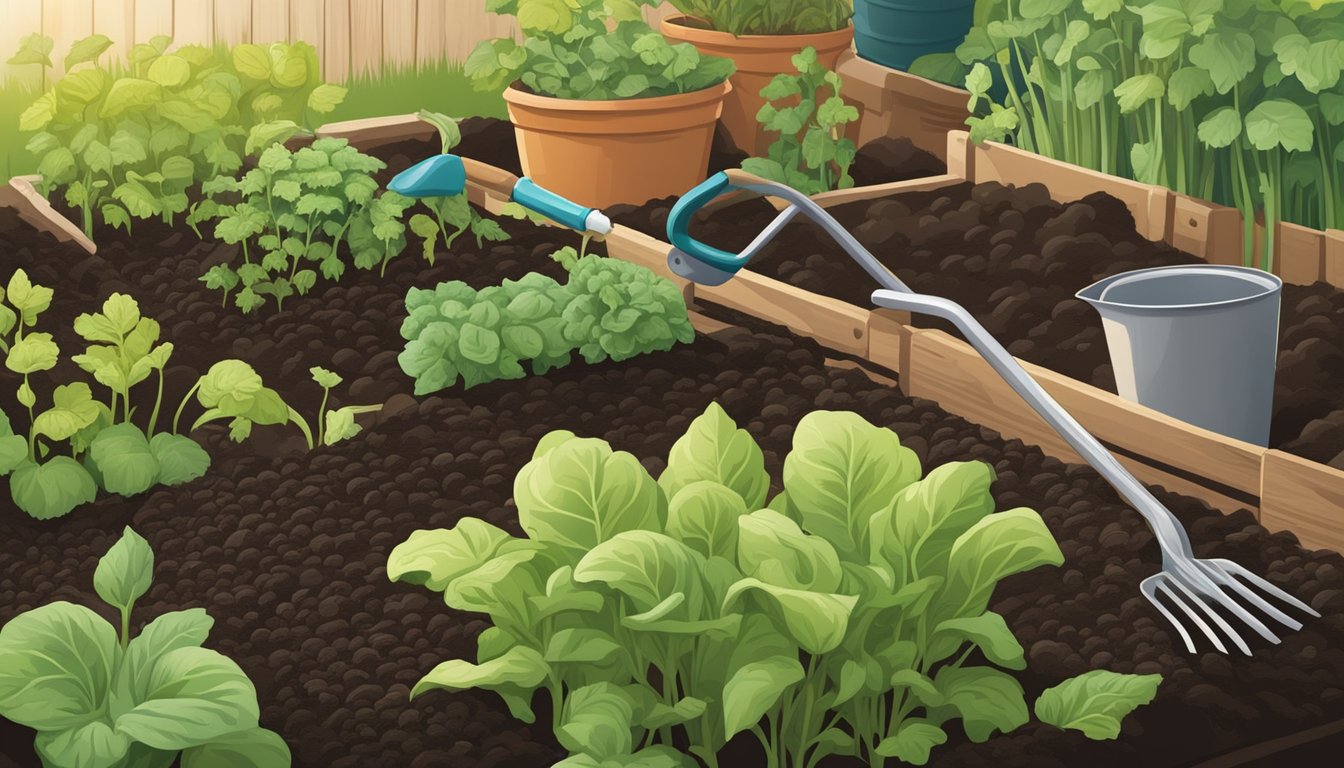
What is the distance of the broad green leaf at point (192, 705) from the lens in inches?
82.4

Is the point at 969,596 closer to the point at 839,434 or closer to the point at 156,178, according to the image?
the point at 839,434

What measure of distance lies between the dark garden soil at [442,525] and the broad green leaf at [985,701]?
5 cm

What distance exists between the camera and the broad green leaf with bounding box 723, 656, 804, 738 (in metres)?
2.10

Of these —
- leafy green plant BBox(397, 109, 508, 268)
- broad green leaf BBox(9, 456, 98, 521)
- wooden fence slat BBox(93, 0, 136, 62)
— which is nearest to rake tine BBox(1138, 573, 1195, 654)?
broad green leaf BBox(9, 456, 98, 521)

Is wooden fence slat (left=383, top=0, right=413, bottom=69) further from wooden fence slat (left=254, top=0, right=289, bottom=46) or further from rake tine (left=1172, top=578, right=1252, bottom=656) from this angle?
rake tine (left=1172, top=578, right=1252, bottom=656)

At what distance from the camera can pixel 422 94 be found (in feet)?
20.9

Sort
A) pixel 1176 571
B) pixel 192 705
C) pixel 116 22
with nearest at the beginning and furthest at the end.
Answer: pixel 192 705 → pixel 1176 571 → pixel 116 22

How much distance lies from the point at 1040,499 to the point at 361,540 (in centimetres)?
121

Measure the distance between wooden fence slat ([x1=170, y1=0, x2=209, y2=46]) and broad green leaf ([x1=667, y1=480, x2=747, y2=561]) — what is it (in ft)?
14.1

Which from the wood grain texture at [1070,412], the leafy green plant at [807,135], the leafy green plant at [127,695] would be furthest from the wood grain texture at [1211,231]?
the leafy green plant at [127,695]

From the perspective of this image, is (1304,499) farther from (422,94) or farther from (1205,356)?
(422,94)

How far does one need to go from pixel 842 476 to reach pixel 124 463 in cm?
157

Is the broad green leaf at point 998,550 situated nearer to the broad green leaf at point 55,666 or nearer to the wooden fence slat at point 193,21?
the broad green leaf at point 55,666

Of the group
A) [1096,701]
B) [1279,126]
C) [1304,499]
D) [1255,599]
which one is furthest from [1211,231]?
[1096,701]
